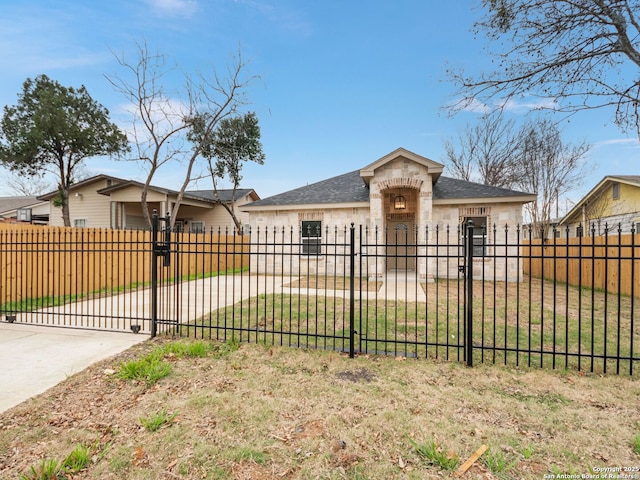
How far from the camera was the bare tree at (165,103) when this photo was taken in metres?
14.7

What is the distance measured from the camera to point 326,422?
111 inches

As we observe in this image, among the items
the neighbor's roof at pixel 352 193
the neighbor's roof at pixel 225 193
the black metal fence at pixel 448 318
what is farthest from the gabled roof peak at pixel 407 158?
the neighbor's roof at pixel 225 193

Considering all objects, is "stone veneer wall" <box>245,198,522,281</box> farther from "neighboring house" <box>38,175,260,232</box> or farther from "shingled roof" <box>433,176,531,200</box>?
"neighboring house" <box>38,175,260,232</box>

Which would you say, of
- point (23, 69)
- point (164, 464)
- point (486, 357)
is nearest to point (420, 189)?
point (486, 357)

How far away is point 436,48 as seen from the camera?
9.41m

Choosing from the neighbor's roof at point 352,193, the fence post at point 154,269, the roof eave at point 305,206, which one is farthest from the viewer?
the roof eave at point 305,206

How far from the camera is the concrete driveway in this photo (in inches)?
136

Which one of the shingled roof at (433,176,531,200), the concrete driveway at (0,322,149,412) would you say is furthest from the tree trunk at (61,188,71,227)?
the shingled roof at (433,176,531,200)

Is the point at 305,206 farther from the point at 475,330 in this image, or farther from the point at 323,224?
the point at 475,330

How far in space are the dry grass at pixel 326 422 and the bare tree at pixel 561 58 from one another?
5328 millimetres

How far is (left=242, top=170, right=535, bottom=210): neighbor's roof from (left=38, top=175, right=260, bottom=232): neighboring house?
207 inches

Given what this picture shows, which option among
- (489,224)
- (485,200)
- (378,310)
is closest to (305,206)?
(485,200)

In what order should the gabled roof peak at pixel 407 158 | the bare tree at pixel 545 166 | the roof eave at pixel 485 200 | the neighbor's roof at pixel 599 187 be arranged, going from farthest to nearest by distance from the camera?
the bare tree at pixel 545 166, the neighbor's roof at pixel 599 187, the roof eave at pixel 485 200, the gabled roof peak at pixel 407 158

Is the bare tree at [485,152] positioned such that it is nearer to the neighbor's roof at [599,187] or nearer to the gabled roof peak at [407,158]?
the neighbor's roof at [599,187]
